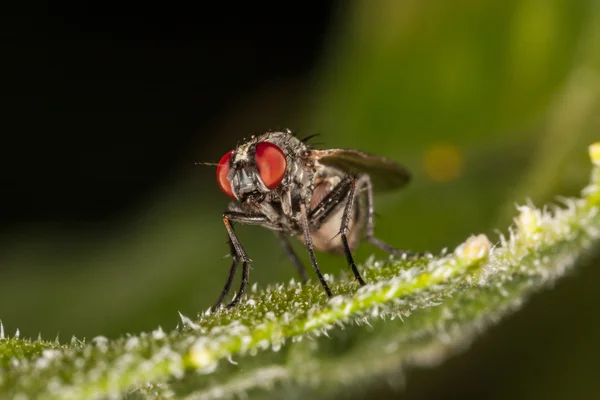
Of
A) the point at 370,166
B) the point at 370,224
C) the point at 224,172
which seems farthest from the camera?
the point at 370,166

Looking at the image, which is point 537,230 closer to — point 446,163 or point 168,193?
point 446,163

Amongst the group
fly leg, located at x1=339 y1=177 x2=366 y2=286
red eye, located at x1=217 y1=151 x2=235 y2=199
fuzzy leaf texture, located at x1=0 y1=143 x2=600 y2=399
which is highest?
red eye, located at x1=217 y1=151 x2=235 y2=199

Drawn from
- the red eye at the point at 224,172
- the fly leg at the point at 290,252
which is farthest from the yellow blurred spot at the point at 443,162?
the red eye at the point at 224,172

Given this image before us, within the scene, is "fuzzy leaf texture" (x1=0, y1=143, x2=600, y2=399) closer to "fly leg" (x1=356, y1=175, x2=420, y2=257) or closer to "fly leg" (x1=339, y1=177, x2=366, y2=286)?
"fly leg" (x1=339, y1=177, x2=366, y2=286)

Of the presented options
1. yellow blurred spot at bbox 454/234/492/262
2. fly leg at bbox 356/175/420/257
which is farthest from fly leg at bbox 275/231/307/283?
yellow blurred spot at bbox 454/234/492/262

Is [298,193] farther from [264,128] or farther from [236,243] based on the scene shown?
[264,128]

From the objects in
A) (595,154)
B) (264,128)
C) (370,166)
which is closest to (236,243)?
(370,166)

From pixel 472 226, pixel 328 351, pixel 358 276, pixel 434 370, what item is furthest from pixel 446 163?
Answer: pixel 328 351
